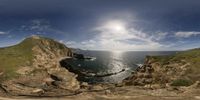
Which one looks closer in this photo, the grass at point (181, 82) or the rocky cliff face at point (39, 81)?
the grass at point (181, 82)

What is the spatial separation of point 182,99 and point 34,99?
36.3m

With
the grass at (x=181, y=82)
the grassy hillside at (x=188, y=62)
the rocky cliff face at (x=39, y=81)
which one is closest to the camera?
the grass at (x=181, y=82)

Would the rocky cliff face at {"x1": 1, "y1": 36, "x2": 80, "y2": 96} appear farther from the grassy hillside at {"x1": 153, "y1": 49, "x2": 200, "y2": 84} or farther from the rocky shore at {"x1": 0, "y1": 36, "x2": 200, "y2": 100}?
the grassy hillside at {"x1": 153, "y1": 49, "x2": 200, "y2": 84}

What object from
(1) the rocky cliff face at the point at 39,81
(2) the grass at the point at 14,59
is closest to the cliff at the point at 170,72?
(1) the rocky cliff face at the point at 39,81

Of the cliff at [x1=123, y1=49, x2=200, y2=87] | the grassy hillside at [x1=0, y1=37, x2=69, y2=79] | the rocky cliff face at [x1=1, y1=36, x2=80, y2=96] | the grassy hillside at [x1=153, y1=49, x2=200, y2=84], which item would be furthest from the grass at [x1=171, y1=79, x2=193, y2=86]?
the grassy hillside at [x1=0, y1=37, x2=69, y2=79]

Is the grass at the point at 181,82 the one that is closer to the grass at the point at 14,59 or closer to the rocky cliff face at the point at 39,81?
the rocky cliff face at the point at 39,81

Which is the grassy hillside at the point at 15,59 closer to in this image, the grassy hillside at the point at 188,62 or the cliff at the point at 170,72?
the cliff at the point at 170,72

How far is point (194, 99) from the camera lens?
59.5m

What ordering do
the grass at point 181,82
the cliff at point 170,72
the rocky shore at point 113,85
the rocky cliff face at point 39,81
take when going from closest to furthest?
the rocky shore at point 113,85 → the grass at point 181,82 → the rocky cliff face at point 39,81 → the cliff at point 170,72

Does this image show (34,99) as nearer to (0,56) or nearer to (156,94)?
(156,94)

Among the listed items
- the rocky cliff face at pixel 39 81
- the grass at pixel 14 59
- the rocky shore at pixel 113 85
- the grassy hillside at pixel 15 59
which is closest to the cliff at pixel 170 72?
the rocky shore at pixel 113 85

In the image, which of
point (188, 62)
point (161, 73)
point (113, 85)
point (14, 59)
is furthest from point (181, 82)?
point (14, 59)

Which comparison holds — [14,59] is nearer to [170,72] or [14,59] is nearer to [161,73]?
[161,73]

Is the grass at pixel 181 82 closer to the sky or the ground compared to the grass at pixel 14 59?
closer to the ground
